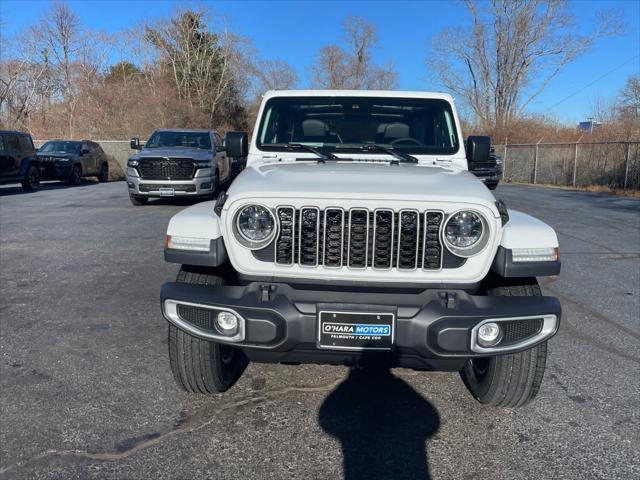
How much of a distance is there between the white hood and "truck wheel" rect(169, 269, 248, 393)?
0.55 m

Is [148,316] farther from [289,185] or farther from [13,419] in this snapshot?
[289,185]

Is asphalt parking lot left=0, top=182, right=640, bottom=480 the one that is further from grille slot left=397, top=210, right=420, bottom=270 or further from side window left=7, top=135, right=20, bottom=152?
side window left=7, top=135, right=20, bottom=152

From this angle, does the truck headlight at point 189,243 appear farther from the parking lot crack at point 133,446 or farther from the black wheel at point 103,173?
the black wheel at point 103,173

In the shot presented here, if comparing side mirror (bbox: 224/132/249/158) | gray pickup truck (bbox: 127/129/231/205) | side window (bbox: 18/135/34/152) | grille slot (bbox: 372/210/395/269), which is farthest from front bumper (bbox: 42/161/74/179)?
grille slot (bbox: 372/210/395/269)

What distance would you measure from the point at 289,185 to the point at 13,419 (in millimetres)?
2041

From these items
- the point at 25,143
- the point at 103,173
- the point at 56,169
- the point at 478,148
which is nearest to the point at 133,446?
the point at 478,148

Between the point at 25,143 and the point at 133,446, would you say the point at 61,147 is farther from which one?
the point at 133,446

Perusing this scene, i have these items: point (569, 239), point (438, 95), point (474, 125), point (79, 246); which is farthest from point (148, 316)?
point (474, 125)

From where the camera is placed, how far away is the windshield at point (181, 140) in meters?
12.8

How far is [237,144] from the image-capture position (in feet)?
13.5

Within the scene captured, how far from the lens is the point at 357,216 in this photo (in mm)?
2633

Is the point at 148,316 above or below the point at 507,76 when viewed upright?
below

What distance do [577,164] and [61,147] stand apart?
20.4 metres

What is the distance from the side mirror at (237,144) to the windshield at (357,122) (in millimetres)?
126
